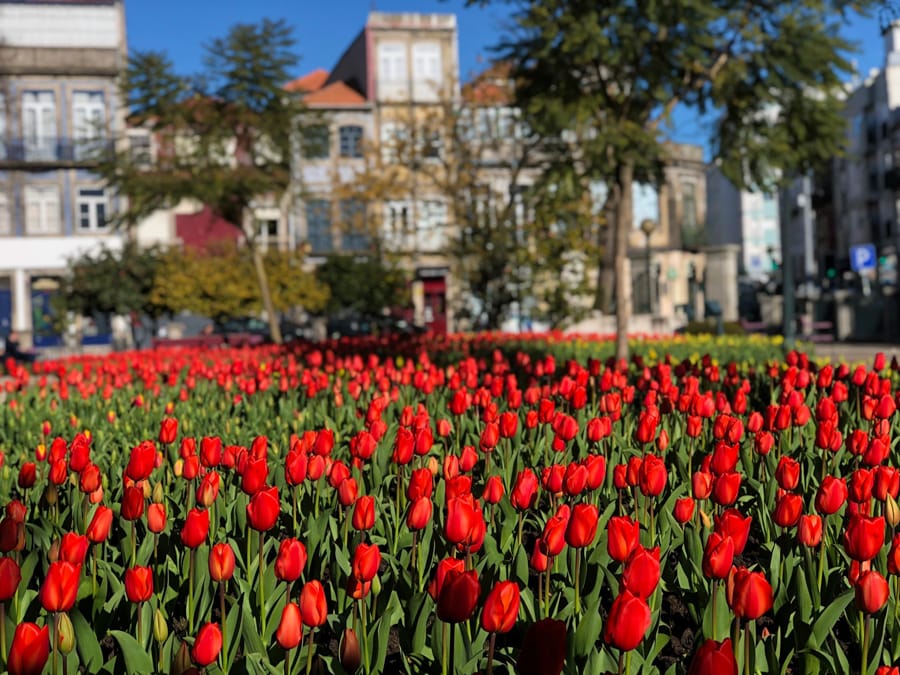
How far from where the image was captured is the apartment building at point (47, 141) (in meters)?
37.8

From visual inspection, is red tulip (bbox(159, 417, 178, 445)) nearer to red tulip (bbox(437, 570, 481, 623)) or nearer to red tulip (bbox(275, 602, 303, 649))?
red tulip (bbox(275, 602, 303, 649))

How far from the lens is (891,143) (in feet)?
179

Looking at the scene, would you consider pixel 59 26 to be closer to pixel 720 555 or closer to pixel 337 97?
pixel 337 97

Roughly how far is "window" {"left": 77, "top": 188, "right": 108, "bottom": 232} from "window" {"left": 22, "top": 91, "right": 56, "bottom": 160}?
193 cm

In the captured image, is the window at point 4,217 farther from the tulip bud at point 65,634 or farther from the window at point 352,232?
the tulip bud at point 65,634

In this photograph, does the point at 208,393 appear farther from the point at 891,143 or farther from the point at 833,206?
the point at 833,206

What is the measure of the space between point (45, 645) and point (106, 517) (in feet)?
3.59

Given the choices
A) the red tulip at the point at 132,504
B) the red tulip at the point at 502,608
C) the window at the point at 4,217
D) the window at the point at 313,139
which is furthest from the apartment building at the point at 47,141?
the red tulip at the point at 502,608

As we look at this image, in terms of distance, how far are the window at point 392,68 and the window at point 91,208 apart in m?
12.0

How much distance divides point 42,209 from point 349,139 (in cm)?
1231

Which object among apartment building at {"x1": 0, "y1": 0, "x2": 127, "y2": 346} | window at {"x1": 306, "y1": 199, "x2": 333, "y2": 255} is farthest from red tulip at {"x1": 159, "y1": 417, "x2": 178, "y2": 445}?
window at {"x1": 306, "y1": 199, "x2": 333, "y2": 255}

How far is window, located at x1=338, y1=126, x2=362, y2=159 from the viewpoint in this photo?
41688mm

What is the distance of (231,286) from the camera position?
95.8ft

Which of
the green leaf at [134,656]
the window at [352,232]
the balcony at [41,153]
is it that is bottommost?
the green leaf at [134,656]
